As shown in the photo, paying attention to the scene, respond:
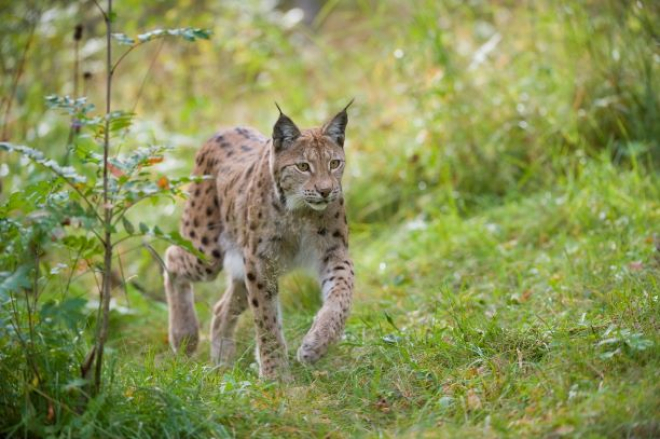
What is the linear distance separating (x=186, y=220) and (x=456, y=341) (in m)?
2.59

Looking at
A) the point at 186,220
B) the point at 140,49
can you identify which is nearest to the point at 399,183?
the point at 186,220

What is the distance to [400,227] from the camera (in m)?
7.93

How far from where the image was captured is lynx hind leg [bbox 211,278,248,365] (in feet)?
19.6

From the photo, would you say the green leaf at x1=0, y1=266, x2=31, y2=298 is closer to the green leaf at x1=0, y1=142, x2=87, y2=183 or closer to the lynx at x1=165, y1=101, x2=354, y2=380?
the green leaf at x1=0, y1=142, x2=87, y2=183

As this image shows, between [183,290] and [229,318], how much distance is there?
0.53 meters

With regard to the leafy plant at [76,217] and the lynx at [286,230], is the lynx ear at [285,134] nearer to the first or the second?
the lynx at [286,230]

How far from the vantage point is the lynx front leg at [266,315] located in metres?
5.01

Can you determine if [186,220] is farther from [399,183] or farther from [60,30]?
[60,30]

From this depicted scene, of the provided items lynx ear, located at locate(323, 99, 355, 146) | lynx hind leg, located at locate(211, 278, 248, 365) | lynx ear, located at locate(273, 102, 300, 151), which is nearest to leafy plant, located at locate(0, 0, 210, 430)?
lynx ear, located at locate(273, 102, 300, 151)

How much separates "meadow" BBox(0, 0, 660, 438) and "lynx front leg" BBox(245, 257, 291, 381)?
0.62ft

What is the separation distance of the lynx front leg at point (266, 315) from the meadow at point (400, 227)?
0.62 ft

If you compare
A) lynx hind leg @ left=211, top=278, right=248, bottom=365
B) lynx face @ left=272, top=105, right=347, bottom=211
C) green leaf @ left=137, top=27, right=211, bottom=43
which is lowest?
lynx hind leg @ left=211, top=278, right=248, bottom=365

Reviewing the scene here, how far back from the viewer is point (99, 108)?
11.6 meters

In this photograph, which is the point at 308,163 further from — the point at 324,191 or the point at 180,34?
the point at 180,34
